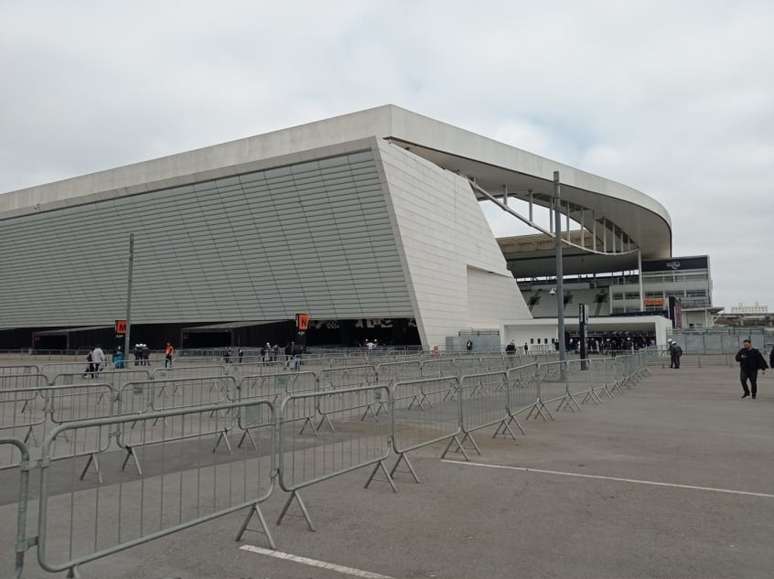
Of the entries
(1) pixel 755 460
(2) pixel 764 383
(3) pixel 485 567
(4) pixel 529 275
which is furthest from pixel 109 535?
(4) pixel 529 275

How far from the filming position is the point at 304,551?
15.3 ft

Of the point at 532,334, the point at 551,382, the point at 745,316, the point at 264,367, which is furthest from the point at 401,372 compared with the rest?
the point at 745,316

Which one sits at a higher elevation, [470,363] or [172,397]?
[470,363]

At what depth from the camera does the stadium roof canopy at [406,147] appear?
148 feet

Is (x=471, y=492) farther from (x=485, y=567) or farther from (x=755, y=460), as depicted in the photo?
(x=755, y=460)

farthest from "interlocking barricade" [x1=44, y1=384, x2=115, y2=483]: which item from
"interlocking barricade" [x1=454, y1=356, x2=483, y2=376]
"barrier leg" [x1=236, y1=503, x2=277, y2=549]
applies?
"interlocking barricade" [x1=454, y1=356, x2=483, y2=376]

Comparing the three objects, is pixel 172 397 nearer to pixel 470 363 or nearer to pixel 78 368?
pixel 470 363

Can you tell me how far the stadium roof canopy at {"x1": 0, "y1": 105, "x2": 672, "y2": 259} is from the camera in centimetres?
4522

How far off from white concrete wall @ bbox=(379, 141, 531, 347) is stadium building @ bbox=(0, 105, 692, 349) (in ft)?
0.56

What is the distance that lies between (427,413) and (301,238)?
3696cm

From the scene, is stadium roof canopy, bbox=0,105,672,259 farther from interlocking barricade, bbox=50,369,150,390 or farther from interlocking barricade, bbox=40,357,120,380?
interlocking barricade, bbox=50,369,150,390

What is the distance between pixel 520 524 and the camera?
5.34m

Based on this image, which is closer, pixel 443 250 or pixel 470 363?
pixel 470 363

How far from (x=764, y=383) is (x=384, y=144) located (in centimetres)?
2643
